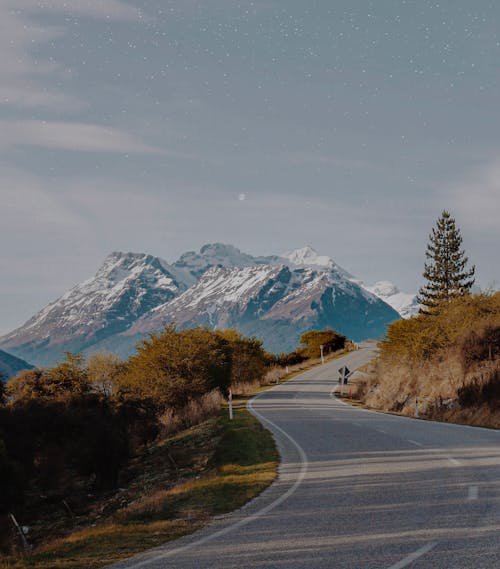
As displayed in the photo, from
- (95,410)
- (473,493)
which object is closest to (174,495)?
(473,493)

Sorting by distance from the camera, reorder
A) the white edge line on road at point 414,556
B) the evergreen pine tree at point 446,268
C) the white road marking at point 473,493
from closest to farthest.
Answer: the white edge line on road at point 414,556
the white road marking at point 473,493
the evergreen pine tree at point 446,268

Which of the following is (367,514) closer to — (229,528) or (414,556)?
(229,528)

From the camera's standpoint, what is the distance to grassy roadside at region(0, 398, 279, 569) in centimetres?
809

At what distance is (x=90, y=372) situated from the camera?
133 ft

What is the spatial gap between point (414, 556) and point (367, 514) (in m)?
2.29

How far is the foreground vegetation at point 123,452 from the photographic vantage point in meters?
10.1

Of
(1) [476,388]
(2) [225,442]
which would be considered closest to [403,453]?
(2) [225,442]

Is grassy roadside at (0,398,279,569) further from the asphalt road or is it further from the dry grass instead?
the dry grass

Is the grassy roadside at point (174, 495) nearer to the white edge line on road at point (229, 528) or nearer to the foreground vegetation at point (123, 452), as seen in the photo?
the foreground vegetation at point (123, 452)

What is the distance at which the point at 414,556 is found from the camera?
21.6ft

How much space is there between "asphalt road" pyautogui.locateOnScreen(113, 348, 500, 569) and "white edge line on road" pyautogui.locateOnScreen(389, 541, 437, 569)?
11mm

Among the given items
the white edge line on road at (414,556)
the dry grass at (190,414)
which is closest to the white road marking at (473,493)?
the white edge line on road at (414,556)

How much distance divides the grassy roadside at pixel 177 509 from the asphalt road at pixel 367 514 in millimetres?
466

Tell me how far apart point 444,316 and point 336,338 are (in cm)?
5140
